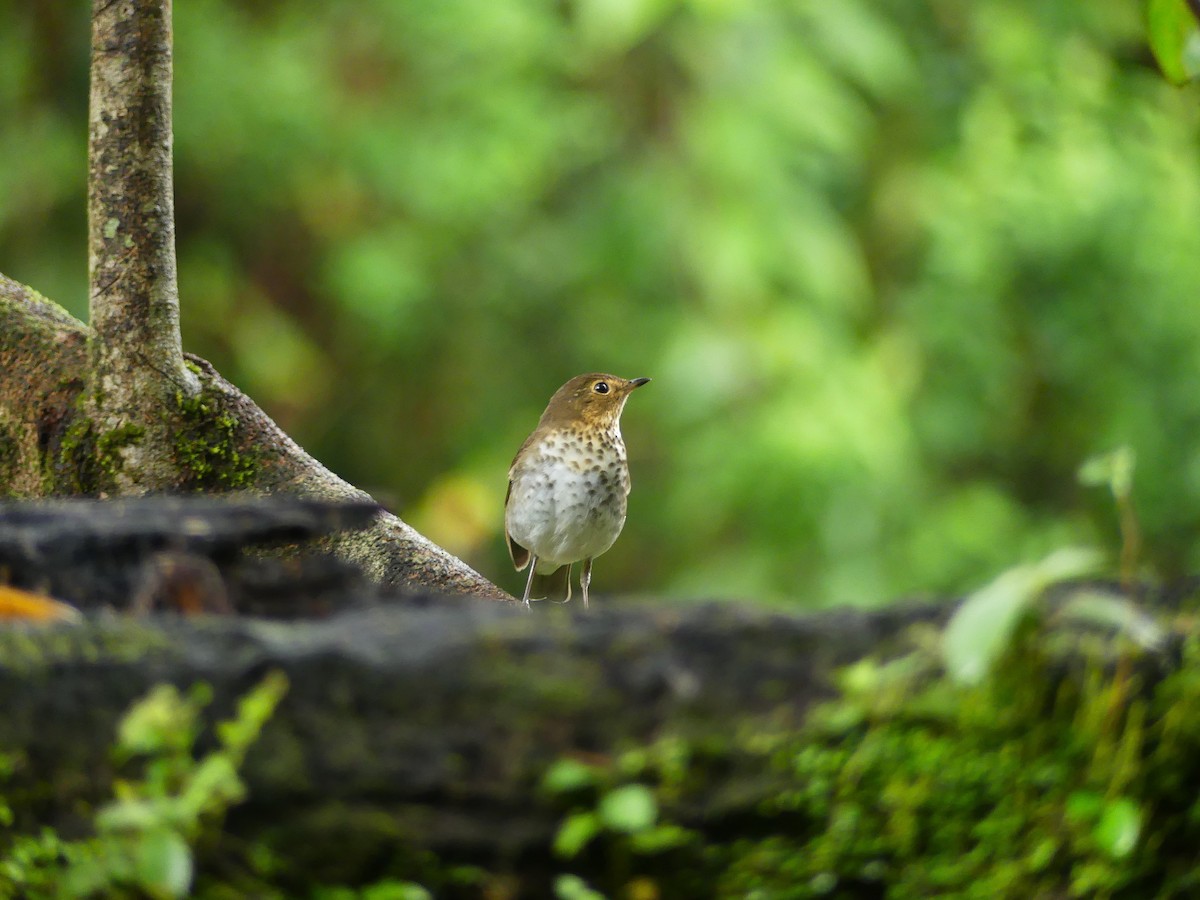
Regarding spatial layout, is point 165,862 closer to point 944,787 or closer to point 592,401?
point 944,787

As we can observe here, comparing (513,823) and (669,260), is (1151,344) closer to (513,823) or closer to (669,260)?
(669,260)

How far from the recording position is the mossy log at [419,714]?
3.11ft

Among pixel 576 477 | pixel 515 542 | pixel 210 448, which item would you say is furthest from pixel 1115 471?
pixel 515 542

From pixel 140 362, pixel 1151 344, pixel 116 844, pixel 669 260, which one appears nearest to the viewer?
pixel 116 844

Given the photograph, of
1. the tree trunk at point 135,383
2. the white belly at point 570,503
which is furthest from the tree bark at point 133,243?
the white belly at point 570,503

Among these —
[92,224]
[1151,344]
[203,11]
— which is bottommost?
[92,224]

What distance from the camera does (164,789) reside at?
941 millimetres

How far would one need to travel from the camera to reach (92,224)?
2242mm

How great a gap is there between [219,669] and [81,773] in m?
0.12

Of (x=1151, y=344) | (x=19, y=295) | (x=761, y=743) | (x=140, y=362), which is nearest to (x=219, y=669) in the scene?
(x=761, y=743)

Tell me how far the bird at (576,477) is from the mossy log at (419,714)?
2.82 meters

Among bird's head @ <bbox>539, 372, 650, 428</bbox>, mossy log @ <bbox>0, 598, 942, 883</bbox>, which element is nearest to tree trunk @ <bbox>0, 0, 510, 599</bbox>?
mossy log @ <bbox>0, 598, 942, 883</bbox>

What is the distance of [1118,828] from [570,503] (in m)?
2.97

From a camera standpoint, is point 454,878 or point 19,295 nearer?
point 454,878
